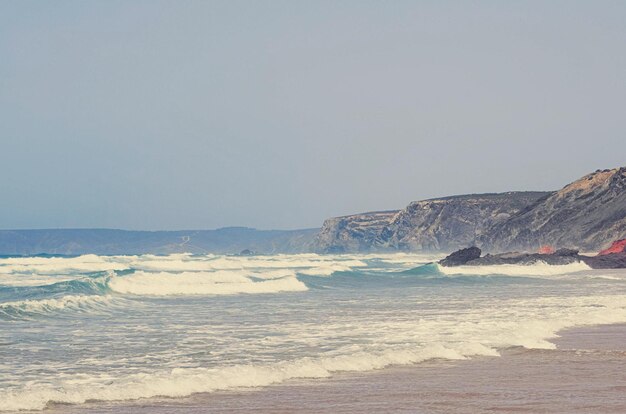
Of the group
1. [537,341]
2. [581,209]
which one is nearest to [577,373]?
[537,341]

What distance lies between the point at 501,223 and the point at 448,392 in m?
106

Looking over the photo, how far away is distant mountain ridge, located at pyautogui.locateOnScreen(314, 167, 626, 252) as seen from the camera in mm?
94250

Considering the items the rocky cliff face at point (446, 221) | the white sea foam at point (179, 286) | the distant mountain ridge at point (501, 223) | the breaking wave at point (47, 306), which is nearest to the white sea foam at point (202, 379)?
the breaking wave at point (47, 306)

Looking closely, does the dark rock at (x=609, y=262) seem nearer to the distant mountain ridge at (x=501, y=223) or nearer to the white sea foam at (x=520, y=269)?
the white sea foam at (x=520, y=269)

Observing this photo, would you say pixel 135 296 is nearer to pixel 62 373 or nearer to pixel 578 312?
pixel 578 312

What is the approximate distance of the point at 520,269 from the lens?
59.2m

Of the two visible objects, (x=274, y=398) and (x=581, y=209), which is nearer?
(x=274, y=398)

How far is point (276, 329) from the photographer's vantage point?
20781 millimetres

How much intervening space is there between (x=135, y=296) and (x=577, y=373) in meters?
23.0

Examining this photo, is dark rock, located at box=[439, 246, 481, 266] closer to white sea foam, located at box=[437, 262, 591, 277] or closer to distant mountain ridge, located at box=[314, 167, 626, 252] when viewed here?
white sea foam, located at box=[437, 262, 591, 277]

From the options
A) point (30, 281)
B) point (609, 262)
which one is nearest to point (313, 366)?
point (30, 281)

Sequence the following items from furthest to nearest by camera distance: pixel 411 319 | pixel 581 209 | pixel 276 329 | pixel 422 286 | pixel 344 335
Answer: pixel 581 209
pixel 422 286
pixel 411 319
pixel 276 329
pixel 344 335

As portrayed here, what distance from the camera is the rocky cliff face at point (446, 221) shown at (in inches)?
5463

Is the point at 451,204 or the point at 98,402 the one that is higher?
the point at 451,204
